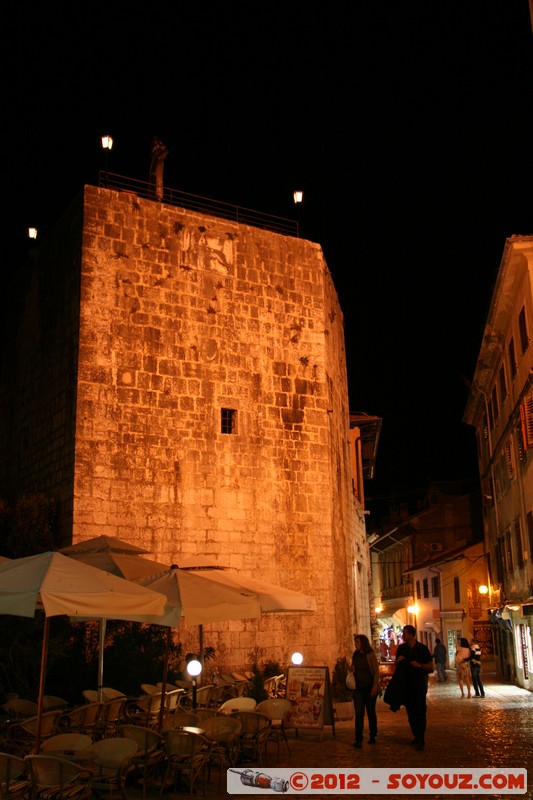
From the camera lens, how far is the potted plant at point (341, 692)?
1469cm

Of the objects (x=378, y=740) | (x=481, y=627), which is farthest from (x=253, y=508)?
(x=481, y=627)

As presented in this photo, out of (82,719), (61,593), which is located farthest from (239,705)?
(61,593)

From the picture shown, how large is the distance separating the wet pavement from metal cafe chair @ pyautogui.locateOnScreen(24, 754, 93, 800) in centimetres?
177

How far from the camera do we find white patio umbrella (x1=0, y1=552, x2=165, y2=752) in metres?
6.96

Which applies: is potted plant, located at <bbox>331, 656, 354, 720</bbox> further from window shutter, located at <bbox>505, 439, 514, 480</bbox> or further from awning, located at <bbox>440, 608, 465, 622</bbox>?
awning, located at <bbox>440, 608, 465, 622</bbox>

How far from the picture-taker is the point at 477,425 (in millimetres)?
32844

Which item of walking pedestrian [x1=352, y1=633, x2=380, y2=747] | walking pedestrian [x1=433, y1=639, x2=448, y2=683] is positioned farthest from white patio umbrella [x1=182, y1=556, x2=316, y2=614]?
walking pedestrian [x1=433, y1=639, x2=448, y2=683]

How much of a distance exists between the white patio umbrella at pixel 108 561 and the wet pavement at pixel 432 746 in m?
2.42

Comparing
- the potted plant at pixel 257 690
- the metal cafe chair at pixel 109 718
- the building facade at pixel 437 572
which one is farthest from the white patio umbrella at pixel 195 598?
the building facade at pixel 437 572

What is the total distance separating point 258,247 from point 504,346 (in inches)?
350

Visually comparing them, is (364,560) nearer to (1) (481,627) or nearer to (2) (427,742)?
(1) (481,627)

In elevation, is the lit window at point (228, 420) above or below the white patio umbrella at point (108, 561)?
above

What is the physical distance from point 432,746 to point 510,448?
1266 centimetres

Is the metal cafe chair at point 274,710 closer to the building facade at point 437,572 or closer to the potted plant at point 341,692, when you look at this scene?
the potted plant at point 341,692
